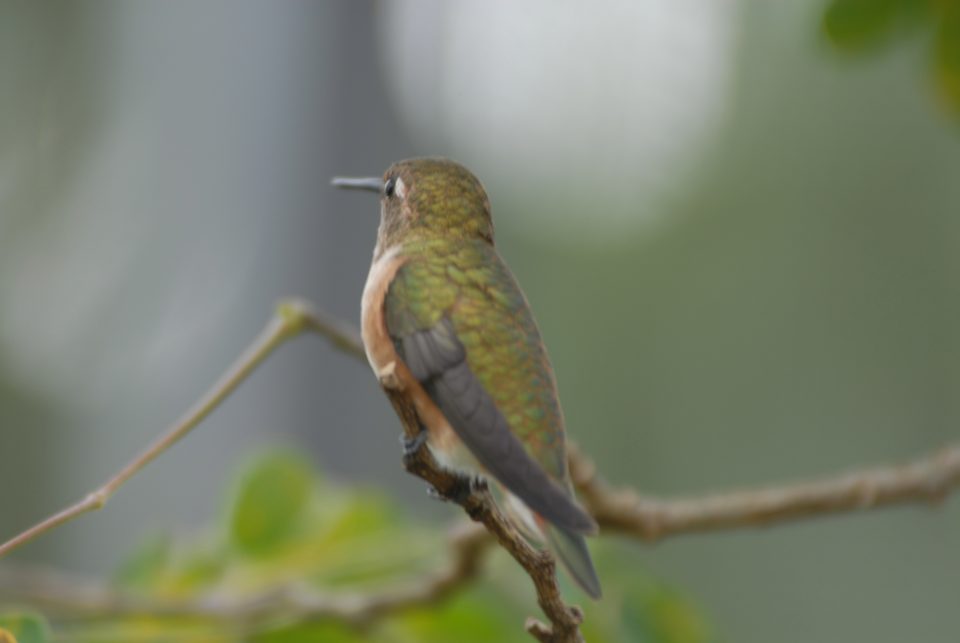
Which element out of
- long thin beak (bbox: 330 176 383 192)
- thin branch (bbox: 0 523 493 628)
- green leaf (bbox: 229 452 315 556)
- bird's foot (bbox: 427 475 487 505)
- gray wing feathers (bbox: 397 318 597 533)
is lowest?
thin branch (bbox: 0 523 493 628)

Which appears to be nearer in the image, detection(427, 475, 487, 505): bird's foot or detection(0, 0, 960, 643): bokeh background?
detection(427, 475, 487, 505): bird's foot

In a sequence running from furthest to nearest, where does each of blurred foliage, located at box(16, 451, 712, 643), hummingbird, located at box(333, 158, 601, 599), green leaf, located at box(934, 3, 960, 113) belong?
green leaf, located at box(934, 3, 960, 113) → blurred foliage, located at box(16, 451, 712, 643) → hummingbird, located at box(333, 158, 601, 599)

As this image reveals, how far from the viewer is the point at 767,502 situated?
5.58ft

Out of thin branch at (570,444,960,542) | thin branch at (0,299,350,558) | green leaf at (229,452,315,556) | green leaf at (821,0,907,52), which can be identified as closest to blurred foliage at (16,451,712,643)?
green leaf at (229,452,315,556)

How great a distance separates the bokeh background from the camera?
3.49m

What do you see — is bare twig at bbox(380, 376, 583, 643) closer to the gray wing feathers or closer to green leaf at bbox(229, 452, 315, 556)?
the gray wing feathers

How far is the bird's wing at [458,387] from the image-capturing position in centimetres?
93

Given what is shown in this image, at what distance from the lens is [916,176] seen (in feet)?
28.1

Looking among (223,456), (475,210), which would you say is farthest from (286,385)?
(475,210)

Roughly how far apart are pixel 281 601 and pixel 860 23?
1331 millimetres

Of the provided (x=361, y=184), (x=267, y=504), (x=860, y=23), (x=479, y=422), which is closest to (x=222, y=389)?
(x=361, y=184)

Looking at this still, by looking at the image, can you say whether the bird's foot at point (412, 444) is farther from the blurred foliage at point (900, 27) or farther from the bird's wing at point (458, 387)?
the blurred foliage at point (900, 27)

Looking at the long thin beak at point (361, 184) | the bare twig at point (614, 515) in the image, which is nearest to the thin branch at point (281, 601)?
the bare twig at point (614, 515)

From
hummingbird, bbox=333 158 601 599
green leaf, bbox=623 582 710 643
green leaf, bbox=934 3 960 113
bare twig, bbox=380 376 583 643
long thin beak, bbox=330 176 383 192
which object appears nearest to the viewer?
bare twig, bbox=380 376 583 643
